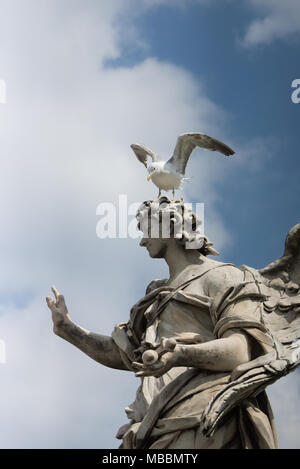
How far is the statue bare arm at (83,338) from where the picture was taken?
12156 mm

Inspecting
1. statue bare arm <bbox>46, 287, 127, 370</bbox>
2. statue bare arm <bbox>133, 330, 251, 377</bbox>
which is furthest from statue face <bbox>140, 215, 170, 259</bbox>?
statue bare arm <bbox>133, 330, 251, 377</bbox>

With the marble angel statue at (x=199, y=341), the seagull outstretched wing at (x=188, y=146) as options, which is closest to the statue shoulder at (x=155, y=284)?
the marble angel statue at (x=199, y=341)

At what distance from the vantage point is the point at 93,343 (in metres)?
12.2

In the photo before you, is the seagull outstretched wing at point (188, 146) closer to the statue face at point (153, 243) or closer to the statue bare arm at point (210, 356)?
the statue face at point (153, 243)

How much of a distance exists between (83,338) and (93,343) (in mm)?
130

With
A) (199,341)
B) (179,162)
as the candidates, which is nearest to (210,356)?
(199,341)

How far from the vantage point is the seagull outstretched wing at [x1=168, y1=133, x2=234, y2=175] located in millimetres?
12727

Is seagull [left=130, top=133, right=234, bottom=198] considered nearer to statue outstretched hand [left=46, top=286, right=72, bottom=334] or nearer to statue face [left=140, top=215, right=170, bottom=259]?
statue face [left=140, top=215, right=170, bottom=259]

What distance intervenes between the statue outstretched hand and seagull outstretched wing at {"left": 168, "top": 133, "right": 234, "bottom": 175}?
208cm

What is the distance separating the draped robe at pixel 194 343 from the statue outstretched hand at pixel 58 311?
623mm

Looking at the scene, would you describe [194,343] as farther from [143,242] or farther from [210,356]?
[143,242]

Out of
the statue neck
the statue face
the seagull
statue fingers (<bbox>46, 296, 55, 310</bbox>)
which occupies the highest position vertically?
the seagull
